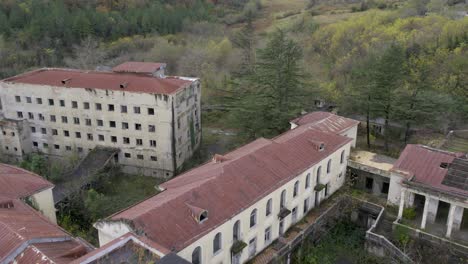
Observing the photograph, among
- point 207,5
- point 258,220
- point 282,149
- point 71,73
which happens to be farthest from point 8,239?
point 207,5

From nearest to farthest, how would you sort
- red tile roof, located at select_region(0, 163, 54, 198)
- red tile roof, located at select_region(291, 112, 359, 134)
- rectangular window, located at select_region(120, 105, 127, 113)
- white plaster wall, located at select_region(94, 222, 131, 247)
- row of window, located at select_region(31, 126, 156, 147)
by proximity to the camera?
white plaster wall, located at select_region(94, 222, 131, 247) < red tile roof, located at select_region(0, 163, 54, 198) < red tile roof, located at select_region(291, 112, 359, 134) < rectangular window, located at select_region(120, 105, 127, 113) < row of window, located at select_region(31, 126, 156, 147)

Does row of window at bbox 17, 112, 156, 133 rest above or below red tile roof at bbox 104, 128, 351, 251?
below

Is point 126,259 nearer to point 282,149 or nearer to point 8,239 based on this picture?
point 8,239

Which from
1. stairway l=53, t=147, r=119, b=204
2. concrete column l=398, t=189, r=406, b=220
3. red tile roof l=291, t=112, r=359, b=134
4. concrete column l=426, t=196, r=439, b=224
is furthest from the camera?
stairway l=53, t=147, r=119, b=204

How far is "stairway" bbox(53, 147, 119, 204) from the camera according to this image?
44.5 metres

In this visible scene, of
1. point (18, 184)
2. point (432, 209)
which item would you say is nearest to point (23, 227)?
point (18, 184)

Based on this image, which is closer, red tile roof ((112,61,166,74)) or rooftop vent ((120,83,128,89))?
rooftop vent ((120,83,128,89))

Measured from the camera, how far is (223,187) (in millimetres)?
29719

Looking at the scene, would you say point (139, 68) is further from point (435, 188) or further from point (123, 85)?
point (435, 188)

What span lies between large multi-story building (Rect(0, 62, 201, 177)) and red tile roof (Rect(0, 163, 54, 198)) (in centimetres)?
1664

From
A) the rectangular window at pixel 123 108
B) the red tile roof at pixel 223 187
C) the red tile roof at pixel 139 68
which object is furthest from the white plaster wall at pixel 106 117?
the red tile roof at pixel 223 187

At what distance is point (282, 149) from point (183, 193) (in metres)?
11.1

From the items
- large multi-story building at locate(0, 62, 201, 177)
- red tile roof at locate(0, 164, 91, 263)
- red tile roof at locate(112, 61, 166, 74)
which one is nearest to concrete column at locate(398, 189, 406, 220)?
red tile roof at locate(0, 164, 91, 263)

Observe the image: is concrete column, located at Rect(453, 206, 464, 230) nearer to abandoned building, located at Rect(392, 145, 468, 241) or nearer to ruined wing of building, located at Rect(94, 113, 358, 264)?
abandoned building, located at Rect(392, 145, 468, 241)
